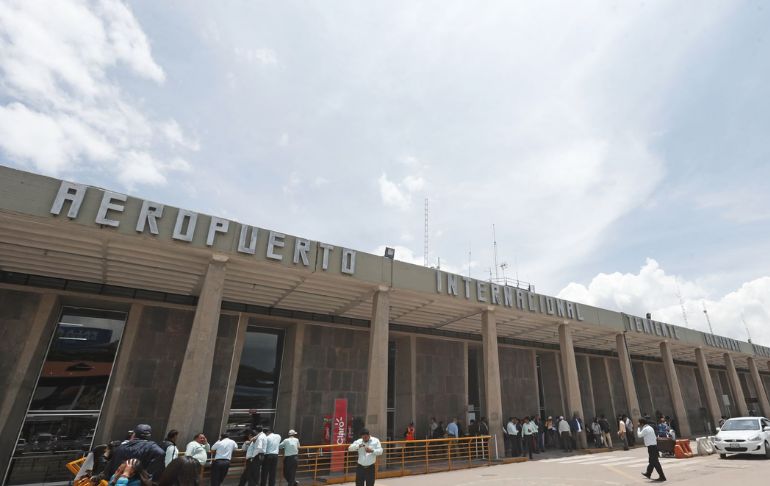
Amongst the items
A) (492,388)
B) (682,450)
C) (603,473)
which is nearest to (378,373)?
(492,388)

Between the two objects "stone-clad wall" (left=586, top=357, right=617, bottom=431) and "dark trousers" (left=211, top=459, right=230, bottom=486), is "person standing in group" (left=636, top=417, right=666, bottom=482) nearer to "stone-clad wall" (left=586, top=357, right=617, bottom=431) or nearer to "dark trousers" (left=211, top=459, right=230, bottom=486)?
"dark trousers" (left=211, top=459, right=230, bottom=486)

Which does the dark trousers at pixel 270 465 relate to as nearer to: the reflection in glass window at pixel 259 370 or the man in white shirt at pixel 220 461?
the man in white shirt at pixel 220 461

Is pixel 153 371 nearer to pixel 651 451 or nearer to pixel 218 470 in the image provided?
pixel 218 470

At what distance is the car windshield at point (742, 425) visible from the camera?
15375 mm

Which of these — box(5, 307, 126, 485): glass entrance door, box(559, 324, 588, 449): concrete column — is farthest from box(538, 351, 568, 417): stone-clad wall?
box(5, 307, 126, 485): glass entrance door

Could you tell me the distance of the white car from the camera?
14.5 m

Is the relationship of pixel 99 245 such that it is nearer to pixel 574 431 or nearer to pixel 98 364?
pixel 98 364

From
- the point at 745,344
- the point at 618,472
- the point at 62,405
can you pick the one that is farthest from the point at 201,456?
the point at 745,344

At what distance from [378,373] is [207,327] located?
5.97 metres

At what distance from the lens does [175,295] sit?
661 inches

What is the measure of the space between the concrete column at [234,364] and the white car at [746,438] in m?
19.0

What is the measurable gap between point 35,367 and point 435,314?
51.5 feet

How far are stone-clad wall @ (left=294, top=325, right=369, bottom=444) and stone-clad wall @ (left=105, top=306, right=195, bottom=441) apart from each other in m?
5.30

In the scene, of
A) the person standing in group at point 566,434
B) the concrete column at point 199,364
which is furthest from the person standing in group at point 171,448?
the person standing in group at point 566,434
